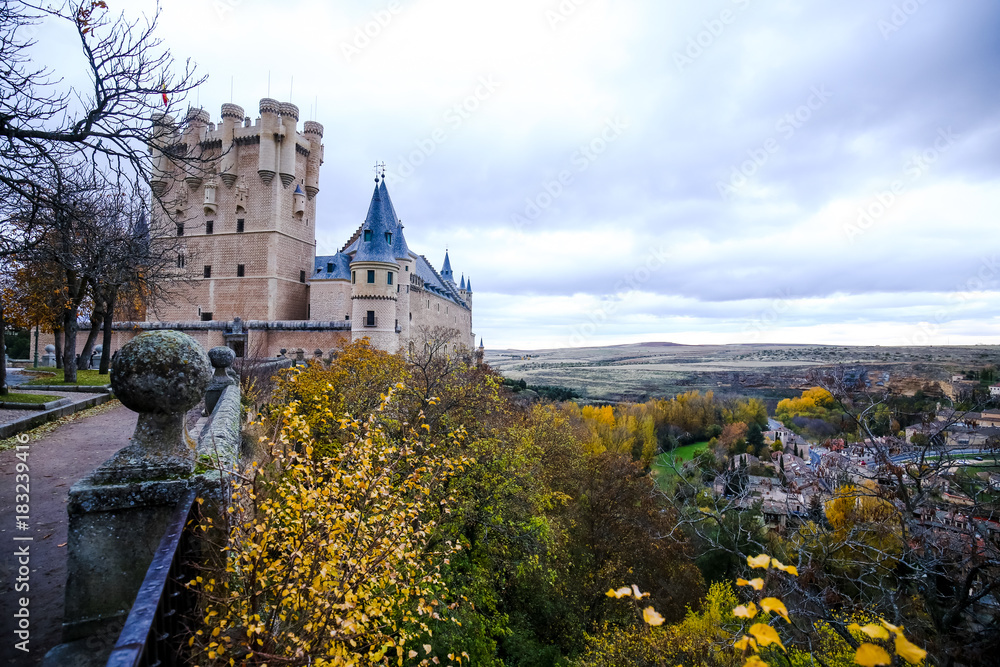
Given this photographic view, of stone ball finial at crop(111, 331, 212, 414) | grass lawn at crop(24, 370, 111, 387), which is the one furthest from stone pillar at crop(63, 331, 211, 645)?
grass lawn at crop(24, 370, 111, 387)

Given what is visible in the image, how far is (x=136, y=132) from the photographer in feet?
20.0

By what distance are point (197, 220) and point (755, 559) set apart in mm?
46347

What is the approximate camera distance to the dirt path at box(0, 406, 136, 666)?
140 inches

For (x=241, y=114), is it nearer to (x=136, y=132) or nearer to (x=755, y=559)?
(x=136, y=132)

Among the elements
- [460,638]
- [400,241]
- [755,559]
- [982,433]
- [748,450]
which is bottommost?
[748,450]

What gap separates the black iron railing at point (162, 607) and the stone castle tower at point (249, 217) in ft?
122

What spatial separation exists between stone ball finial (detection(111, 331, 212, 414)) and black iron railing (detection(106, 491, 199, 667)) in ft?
2.46

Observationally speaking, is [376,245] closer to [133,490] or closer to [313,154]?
[313,154]

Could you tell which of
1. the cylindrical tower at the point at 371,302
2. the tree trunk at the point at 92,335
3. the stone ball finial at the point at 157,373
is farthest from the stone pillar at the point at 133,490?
the cylindrical tower at the point at 371,302

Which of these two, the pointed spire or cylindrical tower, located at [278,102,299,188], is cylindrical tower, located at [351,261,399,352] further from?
the pointed spire

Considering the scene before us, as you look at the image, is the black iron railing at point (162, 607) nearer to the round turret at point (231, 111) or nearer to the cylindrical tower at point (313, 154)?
the cylindrical tower at point (313, 154)

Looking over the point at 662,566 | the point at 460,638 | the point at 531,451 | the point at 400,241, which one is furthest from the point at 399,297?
the point at 460,638

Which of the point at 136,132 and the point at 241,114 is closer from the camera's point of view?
the point at 136,132

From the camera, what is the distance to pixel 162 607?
2.38 metres
